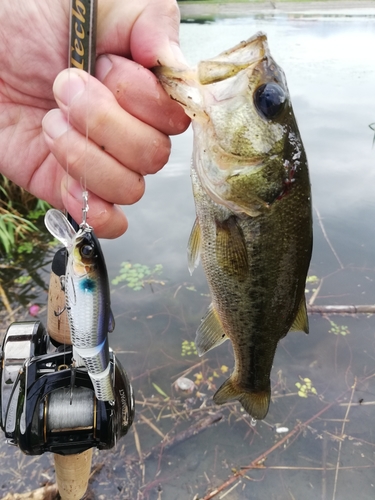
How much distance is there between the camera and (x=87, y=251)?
3.67 feet

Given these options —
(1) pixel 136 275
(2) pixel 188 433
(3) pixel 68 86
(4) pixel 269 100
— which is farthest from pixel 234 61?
(1) pixel 136 275

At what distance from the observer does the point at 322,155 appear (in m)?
6.20

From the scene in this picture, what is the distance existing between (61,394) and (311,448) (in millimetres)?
1761

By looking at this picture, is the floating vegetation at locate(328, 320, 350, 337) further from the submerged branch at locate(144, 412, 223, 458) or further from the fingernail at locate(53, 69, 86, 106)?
the fingernail at locate(53, 69, 86, 106)

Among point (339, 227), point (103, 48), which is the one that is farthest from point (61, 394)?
point (339, 227)

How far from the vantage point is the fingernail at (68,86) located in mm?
1090

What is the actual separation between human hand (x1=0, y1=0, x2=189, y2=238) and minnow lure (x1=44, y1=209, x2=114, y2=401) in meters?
0.16

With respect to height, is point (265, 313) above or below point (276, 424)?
above

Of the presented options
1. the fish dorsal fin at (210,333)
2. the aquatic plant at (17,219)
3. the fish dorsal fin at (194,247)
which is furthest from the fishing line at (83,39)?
the aquatic plant at (17,219)

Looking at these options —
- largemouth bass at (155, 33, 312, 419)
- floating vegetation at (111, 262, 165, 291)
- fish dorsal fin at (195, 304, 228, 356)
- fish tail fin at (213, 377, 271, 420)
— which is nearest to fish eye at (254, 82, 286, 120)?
largemouth bass at (155, 33, 312, 419)

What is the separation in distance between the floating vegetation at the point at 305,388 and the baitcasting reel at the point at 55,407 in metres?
1.70

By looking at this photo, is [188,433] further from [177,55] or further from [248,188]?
[177,55]

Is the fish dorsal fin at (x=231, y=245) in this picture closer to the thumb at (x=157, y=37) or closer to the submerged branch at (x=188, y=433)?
the thumb at (x=157, y=37)

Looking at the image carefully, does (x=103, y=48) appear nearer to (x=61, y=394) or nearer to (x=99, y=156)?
(x=99, y=156)
